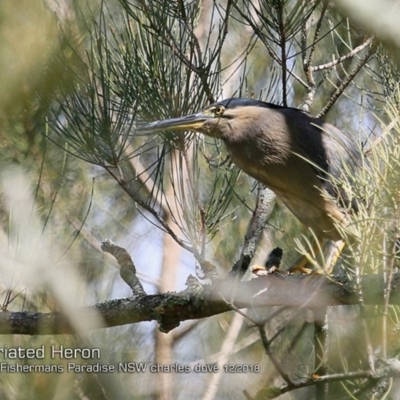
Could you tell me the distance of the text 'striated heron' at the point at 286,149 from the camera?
2.10 metres

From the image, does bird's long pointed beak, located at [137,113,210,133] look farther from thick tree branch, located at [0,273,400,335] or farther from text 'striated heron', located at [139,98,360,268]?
thick tree branch, located at [0,273,400,335]

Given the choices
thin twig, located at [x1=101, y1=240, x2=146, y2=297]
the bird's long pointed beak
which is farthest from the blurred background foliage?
thin twig, located at [x1=101, y1=240, x2=146, y2=297]

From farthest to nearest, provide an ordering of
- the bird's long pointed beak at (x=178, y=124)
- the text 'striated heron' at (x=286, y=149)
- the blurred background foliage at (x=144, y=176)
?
the text 'striated heron' at (x=286, y=149) < the bird's long pointed beak at (x=178, y=124) < the blurred background foliage at (x=144, y=176)

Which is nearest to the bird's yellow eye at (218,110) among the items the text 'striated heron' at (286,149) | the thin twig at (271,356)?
the text 'striated heron' at (286,149)

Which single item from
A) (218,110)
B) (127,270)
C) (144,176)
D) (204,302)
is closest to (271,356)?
(204,302)

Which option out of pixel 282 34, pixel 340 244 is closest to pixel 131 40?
pixel 282 34

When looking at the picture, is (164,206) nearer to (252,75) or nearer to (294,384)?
(252,75)

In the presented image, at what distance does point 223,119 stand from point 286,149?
0.22m

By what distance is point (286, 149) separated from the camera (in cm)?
218

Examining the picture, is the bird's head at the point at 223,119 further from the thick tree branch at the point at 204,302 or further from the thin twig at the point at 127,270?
the thick tree branch at the point at 204,302

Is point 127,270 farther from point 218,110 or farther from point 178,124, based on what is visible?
Answer: point 218,110

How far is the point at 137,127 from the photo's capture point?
75.4 inches

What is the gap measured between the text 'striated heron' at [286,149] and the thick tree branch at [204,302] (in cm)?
39

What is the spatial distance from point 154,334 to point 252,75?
1.23 m
